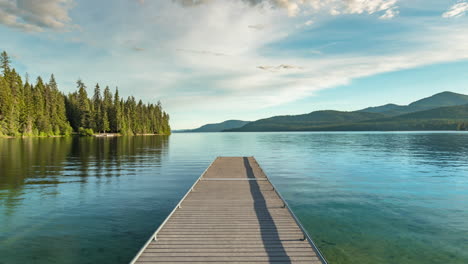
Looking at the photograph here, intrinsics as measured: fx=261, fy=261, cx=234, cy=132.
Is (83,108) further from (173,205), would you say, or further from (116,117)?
(173,205)

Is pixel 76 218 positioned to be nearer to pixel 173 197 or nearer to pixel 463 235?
pixel 173 197

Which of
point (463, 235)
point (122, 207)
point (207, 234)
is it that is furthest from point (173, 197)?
point (463, 235)

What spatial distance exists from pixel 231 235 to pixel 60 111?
120687 mm

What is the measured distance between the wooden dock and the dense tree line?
96.5 meters

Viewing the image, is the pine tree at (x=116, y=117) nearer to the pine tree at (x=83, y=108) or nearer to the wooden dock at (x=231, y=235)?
the pine tree at (x=83, y=108)

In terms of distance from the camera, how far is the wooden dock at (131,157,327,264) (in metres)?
7.39

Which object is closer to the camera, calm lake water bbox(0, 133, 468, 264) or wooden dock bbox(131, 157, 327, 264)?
wooden dock bbox(131, 157, 327, 264)

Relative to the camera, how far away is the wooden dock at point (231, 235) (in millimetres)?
7395

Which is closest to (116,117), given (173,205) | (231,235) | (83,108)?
(83,108)

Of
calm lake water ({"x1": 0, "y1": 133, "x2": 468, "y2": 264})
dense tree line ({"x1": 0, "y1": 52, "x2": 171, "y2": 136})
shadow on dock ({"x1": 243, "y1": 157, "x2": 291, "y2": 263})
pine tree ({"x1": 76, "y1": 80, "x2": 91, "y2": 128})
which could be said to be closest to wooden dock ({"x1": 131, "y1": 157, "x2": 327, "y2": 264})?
shadow on dock ({"x1": 243, "y1": 157, "x2": 291, "y2": 263})

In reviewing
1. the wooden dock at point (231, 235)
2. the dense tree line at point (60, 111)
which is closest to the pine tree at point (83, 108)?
the dense tree line at point (60, 111)

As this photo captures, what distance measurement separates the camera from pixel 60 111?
10612 centimetres

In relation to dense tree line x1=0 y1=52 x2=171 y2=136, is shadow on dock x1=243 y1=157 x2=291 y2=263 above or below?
below

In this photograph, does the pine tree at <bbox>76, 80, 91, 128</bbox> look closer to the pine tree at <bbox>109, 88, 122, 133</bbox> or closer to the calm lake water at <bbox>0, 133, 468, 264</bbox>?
the pine tree at <bbox>109, 88, 122, 133</bbox>
